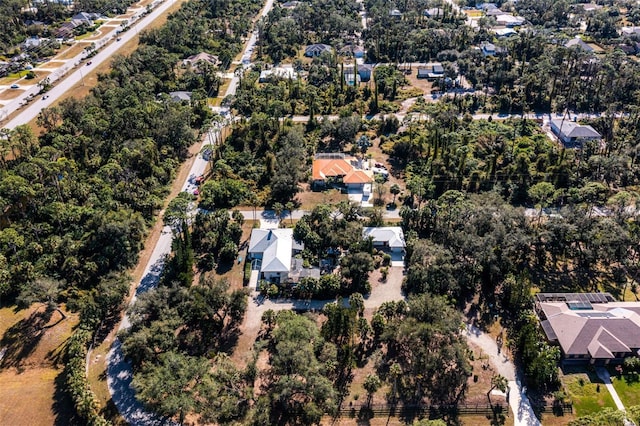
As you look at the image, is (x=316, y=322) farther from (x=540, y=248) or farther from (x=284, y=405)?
(x=540, y=248)

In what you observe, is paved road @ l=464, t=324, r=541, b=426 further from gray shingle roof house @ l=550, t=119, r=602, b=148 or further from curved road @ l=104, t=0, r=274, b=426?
gray shingle roof house @ l=550, t=119, r=602, b=148

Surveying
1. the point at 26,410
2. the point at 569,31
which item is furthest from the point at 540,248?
the point at 569,31

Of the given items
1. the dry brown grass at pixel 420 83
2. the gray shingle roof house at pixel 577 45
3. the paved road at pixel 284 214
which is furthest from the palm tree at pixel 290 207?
the gray shingle roof house at pixel 577 45

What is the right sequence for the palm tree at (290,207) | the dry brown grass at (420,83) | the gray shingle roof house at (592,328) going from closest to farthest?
the gray shingle roof house at (592,328)
the palm tree at (290,207)
the dry brown grass at (420,83)

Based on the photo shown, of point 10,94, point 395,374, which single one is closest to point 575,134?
point 395,374

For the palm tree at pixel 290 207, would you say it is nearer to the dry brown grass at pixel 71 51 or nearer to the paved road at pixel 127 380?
the paved road at pixel 127 380

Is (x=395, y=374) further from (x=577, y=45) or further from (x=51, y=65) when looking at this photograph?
(x=51, y=65)
